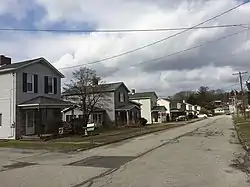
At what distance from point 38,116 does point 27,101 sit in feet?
5.91

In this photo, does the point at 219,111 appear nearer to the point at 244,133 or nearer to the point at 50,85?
the point at 244,133

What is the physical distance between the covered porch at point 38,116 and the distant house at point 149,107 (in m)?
38.0

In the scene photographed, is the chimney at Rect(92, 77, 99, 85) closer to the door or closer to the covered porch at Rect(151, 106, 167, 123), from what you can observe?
the door

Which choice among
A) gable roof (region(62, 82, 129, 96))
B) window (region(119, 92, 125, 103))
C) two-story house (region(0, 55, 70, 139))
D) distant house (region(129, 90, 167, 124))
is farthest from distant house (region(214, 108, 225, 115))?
two-story house (region(0, 55, 70, 139))

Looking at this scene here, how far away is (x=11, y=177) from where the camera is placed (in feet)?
35.8

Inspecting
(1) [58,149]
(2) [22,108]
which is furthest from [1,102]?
(1) [58,149]

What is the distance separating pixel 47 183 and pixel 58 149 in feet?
Answer: 35.2

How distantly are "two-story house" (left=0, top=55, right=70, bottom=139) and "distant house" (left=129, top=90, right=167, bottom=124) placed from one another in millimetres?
38204

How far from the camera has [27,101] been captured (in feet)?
99.7

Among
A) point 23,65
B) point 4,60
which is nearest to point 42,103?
point 23,65

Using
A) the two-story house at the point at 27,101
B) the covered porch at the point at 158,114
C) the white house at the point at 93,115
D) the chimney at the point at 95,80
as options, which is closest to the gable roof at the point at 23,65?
the two-story house at the point at 27,101

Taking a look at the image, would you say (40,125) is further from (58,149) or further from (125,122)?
(125,122)

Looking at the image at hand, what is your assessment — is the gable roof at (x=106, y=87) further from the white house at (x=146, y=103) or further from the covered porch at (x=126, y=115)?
the white house at (x=146, y=103)

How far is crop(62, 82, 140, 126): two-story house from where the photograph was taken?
48281 millimetres
